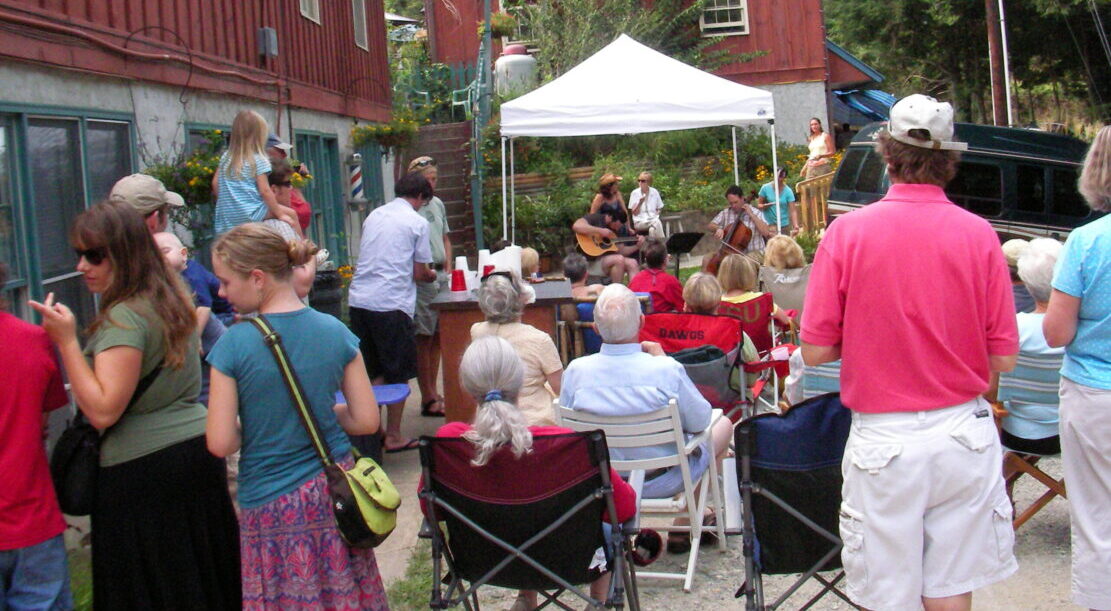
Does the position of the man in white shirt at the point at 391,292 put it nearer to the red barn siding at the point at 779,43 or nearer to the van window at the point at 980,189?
the van window at the point at 980,189

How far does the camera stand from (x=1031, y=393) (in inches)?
180

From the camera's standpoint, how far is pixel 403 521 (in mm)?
5598

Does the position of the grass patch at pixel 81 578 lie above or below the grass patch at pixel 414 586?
above

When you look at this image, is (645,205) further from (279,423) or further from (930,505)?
(930,505)

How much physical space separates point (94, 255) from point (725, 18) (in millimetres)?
20255

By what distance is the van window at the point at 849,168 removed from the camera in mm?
14203

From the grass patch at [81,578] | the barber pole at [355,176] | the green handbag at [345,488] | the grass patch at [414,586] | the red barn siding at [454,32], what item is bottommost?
the grass patch at [414,586]

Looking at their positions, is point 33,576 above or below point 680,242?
below

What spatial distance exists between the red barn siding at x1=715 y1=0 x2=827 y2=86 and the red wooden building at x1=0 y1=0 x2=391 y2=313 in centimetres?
1153

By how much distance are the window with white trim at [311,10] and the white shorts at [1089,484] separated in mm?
9782

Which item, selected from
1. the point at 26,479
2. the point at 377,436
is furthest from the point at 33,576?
the point at 377,436

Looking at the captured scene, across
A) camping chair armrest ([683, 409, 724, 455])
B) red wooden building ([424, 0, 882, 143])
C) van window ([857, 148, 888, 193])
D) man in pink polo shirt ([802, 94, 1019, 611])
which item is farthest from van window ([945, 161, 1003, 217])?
man in pink polo shirt ([802, 94, 1019, 611])

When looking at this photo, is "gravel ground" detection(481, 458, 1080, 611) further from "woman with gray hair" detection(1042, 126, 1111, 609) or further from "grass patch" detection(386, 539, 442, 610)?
"woman with gray hair" detection(1042, 126, 1111, 609)

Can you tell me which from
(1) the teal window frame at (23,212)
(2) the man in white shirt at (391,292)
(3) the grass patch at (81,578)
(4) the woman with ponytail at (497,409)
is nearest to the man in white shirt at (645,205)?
(2) the man in white shirt at (391,292)
